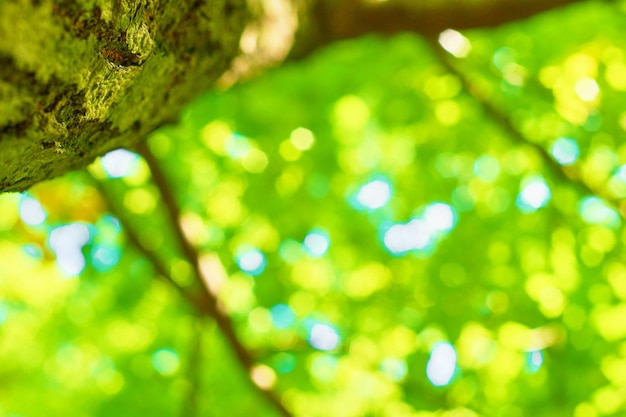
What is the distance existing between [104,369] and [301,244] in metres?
1.88

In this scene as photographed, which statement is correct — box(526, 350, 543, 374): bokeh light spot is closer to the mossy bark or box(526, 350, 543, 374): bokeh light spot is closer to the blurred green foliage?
the blurred green foliage

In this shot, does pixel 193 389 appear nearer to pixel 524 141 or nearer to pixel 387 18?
pixel 387 18

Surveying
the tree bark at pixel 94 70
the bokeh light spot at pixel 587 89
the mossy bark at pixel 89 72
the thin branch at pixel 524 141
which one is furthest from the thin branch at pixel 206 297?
the bokeh light spot at pixel 587 89

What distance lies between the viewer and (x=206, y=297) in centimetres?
334

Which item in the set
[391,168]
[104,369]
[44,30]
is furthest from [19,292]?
[44,30]

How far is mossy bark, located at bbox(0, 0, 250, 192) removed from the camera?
35.1 inches

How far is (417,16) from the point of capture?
275 centimetres

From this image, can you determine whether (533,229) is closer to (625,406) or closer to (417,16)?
(625,406)

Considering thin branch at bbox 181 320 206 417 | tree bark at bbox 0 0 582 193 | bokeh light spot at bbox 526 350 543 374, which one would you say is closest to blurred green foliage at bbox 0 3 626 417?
bokeh light spot at bbox 526 350 543 374

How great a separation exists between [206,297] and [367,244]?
181 cm

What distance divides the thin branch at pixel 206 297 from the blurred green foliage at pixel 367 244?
869 millimetres

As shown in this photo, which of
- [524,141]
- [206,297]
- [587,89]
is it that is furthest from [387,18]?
[587,89]

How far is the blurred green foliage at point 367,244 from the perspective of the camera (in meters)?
4.25

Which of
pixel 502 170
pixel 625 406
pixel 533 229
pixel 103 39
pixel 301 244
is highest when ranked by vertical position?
pixel 103 39
